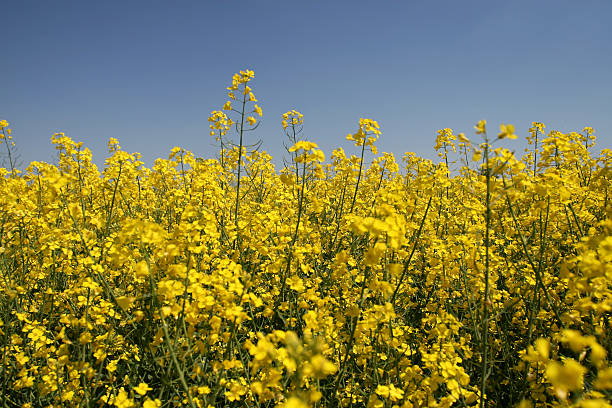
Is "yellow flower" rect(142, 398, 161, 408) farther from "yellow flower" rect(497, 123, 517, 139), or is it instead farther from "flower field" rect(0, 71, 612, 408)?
"yellow flower" rect(497, 123, 517, 139)

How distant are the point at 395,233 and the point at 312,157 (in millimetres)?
1303

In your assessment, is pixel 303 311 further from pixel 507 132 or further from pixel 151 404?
pixel 507 132

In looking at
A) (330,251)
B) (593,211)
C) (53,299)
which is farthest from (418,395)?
(593,211)

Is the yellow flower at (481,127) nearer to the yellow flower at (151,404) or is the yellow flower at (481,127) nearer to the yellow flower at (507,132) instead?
the yellow flower at (507,132)

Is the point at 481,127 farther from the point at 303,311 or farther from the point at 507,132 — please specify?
the point at 303,311

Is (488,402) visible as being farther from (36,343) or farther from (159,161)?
(159,161)

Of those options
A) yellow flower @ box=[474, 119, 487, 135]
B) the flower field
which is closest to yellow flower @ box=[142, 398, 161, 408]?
the flower field

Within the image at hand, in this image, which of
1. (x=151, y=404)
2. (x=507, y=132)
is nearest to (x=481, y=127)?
(x=507, y=132)

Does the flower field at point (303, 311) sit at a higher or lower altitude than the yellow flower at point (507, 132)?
lower

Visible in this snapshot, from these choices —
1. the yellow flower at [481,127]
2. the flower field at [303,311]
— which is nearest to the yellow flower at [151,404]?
the flower field at [303,311]

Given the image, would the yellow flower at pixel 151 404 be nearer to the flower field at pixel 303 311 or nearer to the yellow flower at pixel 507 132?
the flower field at pixel 303 311

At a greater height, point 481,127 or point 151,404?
point 481,127

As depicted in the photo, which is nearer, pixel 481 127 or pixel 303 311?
pixel 481 127

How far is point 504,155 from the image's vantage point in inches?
104
